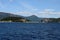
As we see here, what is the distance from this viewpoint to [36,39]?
48.9 metres

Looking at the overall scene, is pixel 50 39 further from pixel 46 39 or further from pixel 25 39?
pixel 25 39

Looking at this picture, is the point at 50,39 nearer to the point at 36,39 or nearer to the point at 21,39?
the point at 36,39

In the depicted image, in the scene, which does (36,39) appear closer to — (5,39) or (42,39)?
(42,39)

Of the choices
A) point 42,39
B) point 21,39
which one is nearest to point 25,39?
point 21,39

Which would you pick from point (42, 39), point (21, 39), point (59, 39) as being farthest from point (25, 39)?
point (59, 39)

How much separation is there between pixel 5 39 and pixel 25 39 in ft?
15.1

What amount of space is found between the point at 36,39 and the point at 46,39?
234 centimetres

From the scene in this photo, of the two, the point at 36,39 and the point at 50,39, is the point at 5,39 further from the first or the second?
the point at 50,39

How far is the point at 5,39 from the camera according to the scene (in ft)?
155

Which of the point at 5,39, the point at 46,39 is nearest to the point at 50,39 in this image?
the point at 46,39

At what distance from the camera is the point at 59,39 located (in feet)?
159

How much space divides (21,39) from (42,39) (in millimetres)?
4926

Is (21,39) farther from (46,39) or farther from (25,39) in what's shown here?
(46,39)

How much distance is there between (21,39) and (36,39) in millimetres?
3587
